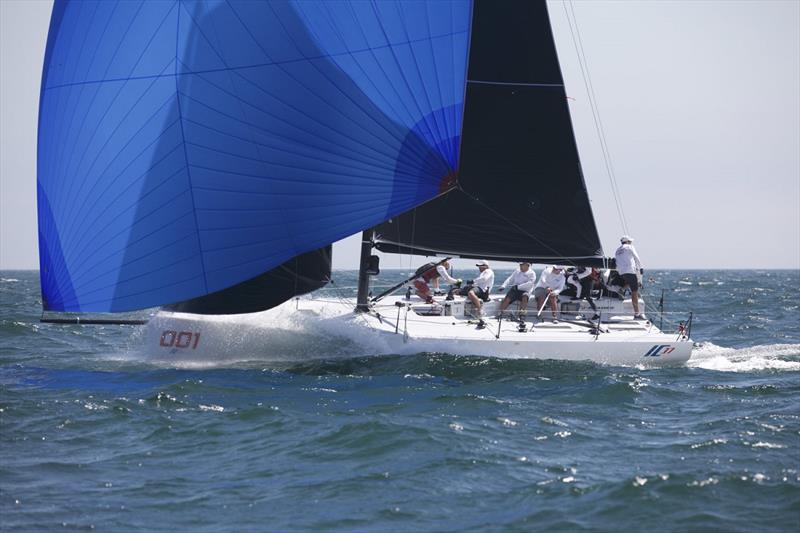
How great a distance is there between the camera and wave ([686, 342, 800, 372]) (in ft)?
49.8

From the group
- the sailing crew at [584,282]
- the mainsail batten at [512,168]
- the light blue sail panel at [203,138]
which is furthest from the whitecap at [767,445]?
the sailing crew at [584,282]

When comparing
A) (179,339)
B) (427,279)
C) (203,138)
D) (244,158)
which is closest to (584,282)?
(427,279)

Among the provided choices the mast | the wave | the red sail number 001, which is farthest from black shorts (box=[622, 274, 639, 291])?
the red sail number 001

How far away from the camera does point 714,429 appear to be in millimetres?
10352

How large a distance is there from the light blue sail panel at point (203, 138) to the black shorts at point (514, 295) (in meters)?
3.29

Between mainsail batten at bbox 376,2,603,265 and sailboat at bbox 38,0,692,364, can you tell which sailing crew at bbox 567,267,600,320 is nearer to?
mainsail batten at bbox 376,2,603,265

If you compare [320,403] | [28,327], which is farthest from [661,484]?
[28,327]

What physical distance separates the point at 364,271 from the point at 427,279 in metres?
2.60

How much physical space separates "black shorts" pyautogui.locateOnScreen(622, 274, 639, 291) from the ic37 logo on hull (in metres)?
1.94

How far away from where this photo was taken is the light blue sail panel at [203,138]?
13172 mm

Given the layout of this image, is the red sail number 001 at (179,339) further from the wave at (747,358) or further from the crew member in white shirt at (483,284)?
the wave at (747,358)

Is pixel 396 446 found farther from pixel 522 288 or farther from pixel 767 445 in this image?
pixel 522 288

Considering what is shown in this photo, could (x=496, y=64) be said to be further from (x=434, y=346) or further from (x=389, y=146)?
(x=434, y=346)

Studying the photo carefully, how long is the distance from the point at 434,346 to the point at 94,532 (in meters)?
7.26
